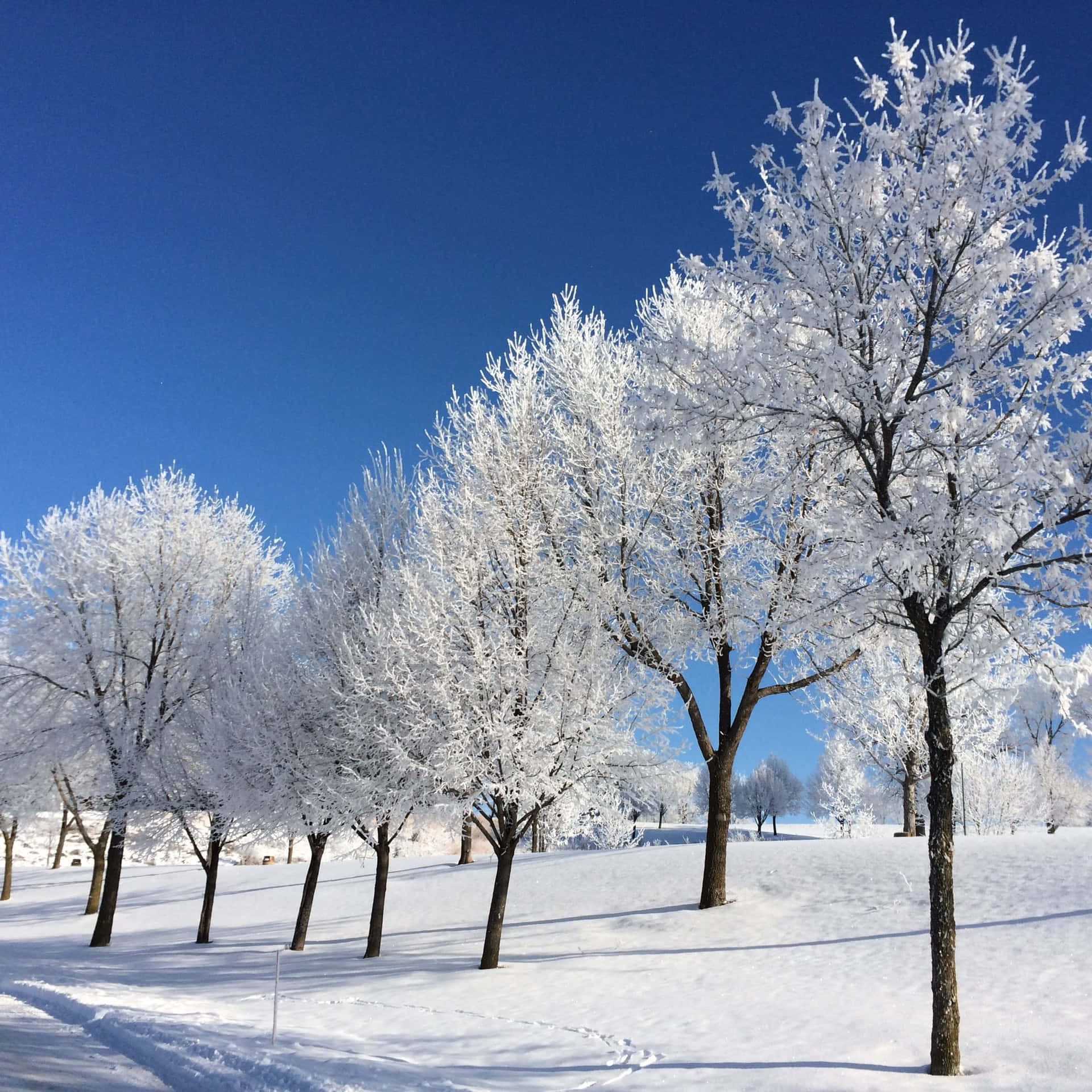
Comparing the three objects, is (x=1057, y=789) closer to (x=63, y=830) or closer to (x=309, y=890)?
(x=309, y=890)

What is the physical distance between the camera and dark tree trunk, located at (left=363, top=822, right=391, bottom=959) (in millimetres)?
14125

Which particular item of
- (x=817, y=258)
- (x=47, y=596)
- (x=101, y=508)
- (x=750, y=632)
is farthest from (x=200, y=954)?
(x=817, y=258)

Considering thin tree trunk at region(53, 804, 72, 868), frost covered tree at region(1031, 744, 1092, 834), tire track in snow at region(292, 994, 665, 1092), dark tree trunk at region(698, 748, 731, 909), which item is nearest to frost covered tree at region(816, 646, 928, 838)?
dark tree trunk at region(698, 748, 731, 909)

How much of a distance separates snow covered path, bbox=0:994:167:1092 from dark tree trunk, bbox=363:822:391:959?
569 centimetres

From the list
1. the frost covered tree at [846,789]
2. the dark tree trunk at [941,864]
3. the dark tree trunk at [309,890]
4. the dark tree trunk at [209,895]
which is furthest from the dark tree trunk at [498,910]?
the frost covered tree at [846,789]

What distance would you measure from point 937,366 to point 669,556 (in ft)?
23.0

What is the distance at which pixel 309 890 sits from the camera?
16141 mm

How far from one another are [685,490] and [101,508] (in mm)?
15928

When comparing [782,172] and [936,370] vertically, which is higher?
[782,172]

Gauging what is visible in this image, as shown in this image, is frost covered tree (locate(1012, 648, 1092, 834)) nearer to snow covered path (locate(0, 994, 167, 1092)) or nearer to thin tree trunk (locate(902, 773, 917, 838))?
thin tree trunk (locate(902, 773, 917, 838))

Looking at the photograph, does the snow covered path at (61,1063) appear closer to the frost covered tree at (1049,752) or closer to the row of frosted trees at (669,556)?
the row of frosted trees at (669,556)

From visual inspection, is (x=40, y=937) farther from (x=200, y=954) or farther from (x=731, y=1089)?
(x=731, y=1089)

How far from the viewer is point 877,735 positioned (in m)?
23.6

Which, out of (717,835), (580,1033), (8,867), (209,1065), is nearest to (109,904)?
(209,1065)
